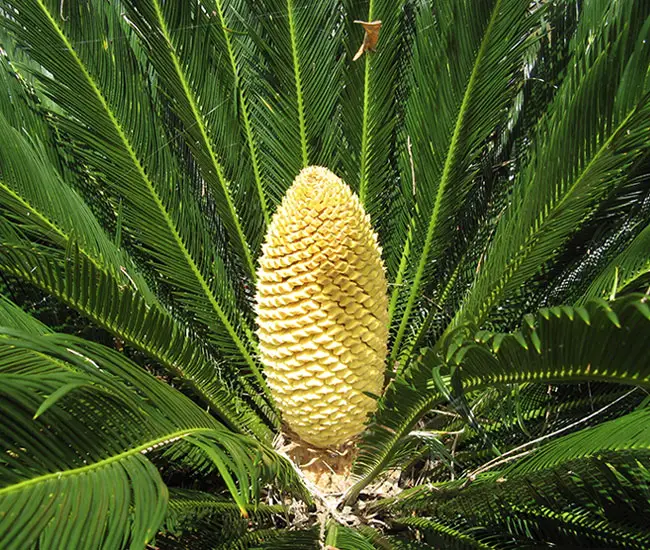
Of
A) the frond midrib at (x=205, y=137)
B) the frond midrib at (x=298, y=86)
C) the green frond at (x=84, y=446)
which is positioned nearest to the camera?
the green frond at (x=84, y=446)

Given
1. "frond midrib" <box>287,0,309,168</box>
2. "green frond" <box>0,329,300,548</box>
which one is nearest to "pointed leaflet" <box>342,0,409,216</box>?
"frond midrib" <box>287,0,309,168</box>

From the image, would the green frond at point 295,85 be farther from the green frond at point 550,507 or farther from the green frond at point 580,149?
the green frond at point 550,507

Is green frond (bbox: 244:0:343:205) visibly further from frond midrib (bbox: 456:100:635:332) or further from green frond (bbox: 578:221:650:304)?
green frond (bbox: 578:221:650:304)

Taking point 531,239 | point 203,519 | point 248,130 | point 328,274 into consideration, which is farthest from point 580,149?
point 203,519

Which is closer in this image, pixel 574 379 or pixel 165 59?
pixel 574 379

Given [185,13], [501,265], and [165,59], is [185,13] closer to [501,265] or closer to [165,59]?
[165,59]

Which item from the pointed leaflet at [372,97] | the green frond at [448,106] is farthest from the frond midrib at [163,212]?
the pointed leaflet at [372,97]

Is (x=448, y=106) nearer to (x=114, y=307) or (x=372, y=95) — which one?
(x=372, y=95)

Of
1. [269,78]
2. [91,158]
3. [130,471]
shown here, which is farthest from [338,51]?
[130,471]
